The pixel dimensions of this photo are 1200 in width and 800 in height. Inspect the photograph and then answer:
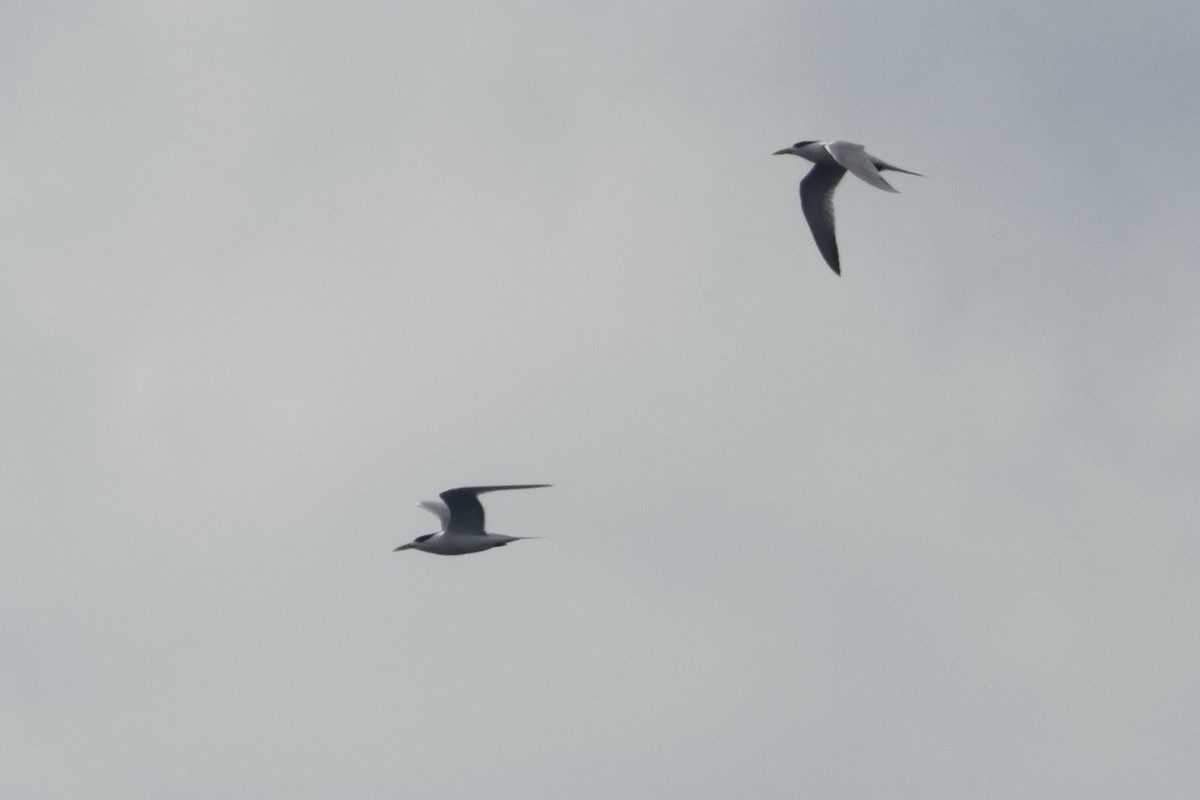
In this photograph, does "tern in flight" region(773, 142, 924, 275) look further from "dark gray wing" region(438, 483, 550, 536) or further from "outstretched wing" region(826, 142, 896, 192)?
"dark gray wing" region(438, 483, 550, 536)

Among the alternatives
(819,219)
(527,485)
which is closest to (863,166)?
(819,219)

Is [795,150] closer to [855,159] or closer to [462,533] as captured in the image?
[855,159]

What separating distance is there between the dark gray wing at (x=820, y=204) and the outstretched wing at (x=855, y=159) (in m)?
1.80

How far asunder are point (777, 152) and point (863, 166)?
5.37 metres

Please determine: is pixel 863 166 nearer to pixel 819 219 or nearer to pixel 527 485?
pixel 819 219

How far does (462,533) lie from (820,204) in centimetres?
1075

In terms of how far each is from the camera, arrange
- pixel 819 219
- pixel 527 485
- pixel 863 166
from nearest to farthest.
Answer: pixel 527 485, pixel 863 166, pixel 819 219

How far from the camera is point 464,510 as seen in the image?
1473 inches

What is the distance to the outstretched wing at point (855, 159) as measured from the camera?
34.8 meters

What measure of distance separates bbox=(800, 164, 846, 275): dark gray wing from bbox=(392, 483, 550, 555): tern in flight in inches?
378

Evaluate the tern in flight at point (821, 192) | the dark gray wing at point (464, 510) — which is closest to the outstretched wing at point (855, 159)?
the tern in flight at point (821, 192)

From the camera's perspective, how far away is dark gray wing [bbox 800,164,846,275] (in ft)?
134

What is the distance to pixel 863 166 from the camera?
119ft

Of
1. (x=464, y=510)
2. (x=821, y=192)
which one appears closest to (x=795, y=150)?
(x=821, y=192)
